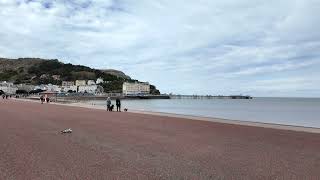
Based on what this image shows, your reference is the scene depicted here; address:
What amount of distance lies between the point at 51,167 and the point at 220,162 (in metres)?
3.72

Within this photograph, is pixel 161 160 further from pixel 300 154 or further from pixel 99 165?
pixel 300 154

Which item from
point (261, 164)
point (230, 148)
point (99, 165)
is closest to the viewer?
point (99, 165)

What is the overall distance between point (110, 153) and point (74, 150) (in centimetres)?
106

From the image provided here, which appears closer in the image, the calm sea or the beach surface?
the beach surface

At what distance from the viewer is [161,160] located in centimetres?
993

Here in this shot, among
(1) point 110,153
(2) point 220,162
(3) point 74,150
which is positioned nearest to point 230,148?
(2) point 220,162

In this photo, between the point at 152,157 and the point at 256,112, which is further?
the point at 256,112

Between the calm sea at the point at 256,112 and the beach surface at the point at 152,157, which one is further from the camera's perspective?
the calm sea at the point at 256,112

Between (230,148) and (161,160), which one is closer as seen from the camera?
(161,160)

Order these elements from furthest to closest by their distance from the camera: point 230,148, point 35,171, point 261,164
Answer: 1. point 230,148
2. point 261,164
3. point 35,171

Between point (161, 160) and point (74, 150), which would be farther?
point (74, 150)

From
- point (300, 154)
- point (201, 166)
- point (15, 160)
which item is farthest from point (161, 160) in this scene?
point (300, 154)

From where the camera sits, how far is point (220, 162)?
981 centimetres

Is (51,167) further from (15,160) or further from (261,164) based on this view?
(261,164)
